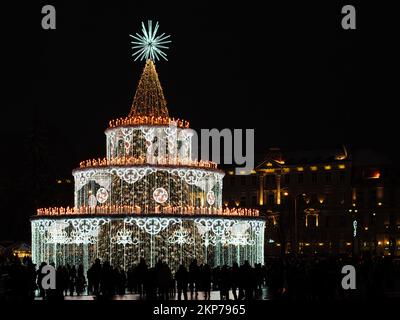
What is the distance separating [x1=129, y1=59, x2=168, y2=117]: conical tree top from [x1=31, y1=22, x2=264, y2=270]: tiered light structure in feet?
0.18

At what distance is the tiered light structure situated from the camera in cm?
5103

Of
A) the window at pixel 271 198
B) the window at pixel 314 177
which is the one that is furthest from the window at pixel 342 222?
the window at pixel 271 198

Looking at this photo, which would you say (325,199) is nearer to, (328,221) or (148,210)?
(328,221)

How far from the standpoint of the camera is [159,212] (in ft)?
168

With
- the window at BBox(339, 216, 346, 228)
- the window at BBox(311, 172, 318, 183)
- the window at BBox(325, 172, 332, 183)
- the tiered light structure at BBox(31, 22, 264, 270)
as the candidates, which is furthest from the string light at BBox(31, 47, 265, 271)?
the window at BBox(311, 172, 318, 183)

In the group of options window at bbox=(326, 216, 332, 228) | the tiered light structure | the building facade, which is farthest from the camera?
window at bbox=(326, 216, 332, 228)

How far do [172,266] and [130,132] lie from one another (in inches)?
312

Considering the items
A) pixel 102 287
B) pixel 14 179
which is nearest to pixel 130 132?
pixel 102 287

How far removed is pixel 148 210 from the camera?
52438 millimetres

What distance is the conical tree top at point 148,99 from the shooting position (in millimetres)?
55062

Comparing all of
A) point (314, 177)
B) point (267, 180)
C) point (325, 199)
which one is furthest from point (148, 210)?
point (267, 180)

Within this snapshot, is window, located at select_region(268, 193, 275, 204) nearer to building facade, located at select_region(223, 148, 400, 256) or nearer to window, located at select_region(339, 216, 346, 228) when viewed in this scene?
building facade, located at select_region(223, 148, 400, 256)

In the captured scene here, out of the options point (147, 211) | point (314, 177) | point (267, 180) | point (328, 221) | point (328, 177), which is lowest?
point (147, 211)

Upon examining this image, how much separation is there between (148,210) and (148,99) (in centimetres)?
650
